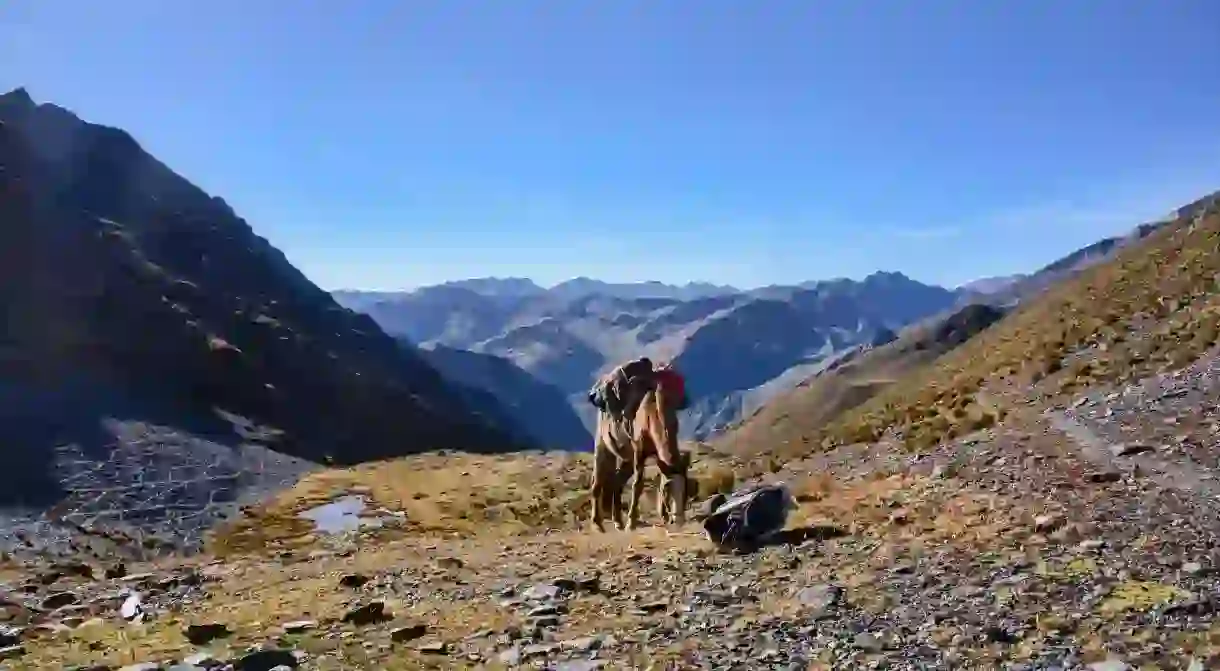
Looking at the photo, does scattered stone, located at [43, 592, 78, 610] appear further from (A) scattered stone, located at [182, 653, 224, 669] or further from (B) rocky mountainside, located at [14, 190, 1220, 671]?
(A) scattered stone, located at [182, 653, 224, 669]

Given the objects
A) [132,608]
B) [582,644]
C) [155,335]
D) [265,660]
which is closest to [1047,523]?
[582,644]

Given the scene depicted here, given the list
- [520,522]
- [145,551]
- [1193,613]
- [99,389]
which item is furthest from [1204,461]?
[99,389]

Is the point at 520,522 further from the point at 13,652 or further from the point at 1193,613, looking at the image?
the point at 1193,613

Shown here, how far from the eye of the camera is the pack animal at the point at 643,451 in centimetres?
1858

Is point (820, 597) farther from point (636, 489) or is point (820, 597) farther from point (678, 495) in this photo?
point (636, 489)

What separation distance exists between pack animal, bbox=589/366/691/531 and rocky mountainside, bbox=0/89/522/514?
32.5 metres

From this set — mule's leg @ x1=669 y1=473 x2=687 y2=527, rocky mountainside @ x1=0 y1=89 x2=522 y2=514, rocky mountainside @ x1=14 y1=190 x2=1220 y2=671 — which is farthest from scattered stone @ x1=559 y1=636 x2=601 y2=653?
rocky mountainside @ x1=0 y1=89 x2=522 y2=514

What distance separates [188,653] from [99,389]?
65.0 m

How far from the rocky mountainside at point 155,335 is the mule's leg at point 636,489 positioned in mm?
33866

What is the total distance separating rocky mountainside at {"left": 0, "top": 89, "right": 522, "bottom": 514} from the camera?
63.3 metres

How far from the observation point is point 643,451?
1978 centimetres

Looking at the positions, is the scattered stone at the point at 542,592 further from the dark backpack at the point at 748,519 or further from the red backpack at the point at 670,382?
the red backpack at the point at 670,382

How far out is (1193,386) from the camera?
20234 millimetres

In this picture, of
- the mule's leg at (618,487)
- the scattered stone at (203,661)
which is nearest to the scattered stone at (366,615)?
the scattered stone at (203,661)
